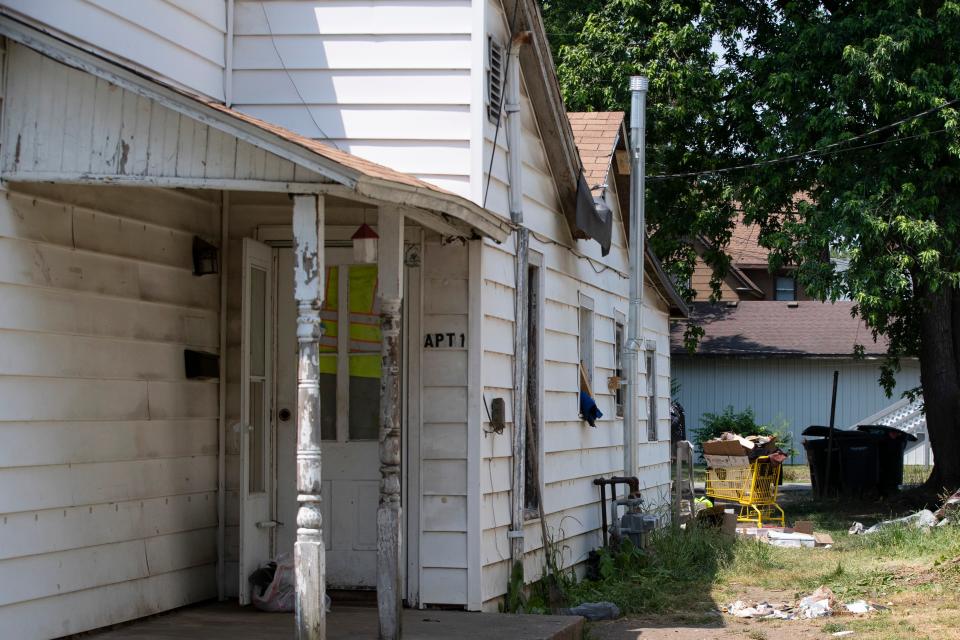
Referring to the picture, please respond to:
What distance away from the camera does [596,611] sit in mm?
9375

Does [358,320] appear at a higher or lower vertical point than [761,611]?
higher

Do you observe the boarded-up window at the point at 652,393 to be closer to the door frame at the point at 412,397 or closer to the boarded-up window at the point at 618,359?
the boarded-up window at the point at 618,359

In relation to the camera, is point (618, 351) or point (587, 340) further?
point (618, 351)

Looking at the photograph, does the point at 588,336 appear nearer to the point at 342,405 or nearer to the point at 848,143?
the point at 342,405

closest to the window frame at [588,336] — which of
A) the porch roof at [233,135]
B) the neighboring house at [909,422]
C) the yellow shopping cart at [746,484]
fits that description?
the yellow shopping cart at [746,484]

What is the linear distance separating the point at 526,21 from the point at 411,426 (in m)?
3.26

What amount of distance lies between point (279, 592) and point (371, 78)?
3.42 meters

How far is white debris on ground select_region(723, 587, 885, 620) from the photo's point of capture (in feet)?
31.5

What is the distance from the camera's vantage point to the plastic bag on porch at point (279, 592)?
784cm

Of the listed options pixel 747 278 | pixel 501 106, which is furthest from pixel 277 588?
pixel 747 278

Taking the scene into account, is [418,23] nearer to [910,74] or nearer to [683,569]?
[683,569]

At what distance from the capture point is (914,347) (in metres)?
19.8

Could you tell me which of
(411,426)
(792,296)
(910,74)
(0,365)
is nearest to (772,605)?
(411,426)

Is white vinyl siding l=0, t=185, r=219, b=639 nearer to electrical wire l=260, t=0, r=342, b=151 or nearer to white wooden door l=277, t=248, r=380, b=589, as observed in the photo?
white wooden door l=277, t=248, r=380, b=589
